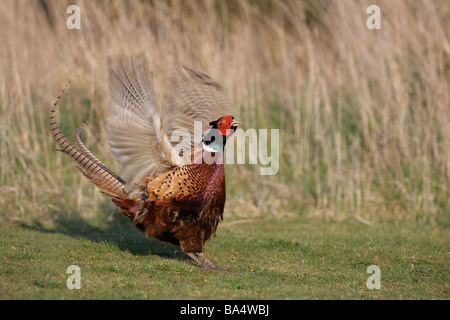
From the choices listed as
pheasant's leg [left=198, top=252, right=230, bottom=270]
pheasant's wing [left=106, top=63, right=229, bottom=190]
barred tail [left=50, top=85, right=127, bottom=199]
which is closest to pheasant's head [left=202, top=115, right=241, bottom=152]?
pheasant's wing [left=106, top=63, right=229, bottom=190]

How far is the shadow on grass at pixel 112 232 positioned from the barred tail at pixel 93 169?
32.3 inches

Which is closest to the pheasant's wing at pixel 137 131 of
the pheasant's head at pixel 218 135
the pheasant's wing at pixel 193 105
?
the pheasant's head at pixel 218 135

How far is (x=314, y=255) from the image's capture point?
6.17 m

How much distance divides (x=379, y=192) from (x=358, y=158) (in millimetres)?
Answer: 602

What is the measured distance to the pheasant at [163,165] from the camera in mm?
4867

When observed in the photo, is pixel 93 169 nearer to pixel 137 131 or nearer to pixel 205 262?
pixel 137 131

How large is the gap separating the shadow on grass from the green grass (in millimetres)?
12

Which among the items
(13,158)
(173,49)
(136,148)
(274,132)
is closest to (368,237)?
(274,132)

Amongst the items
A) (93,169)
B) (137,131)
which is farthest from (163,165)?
(93,169)

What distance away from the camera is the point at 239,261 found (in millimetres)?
5777

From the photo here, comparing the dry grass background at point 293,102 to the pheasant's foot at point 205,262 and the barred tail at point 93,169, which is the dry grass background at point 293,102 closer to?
the barred tail at point 93,169

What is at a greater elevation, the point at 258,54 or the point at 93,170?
the point at 258,54

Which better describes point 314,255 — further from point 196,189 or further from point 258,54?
point 258,54

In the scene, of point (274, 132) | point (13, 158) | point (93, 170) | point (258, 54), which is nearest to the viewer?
point (93, 170)
